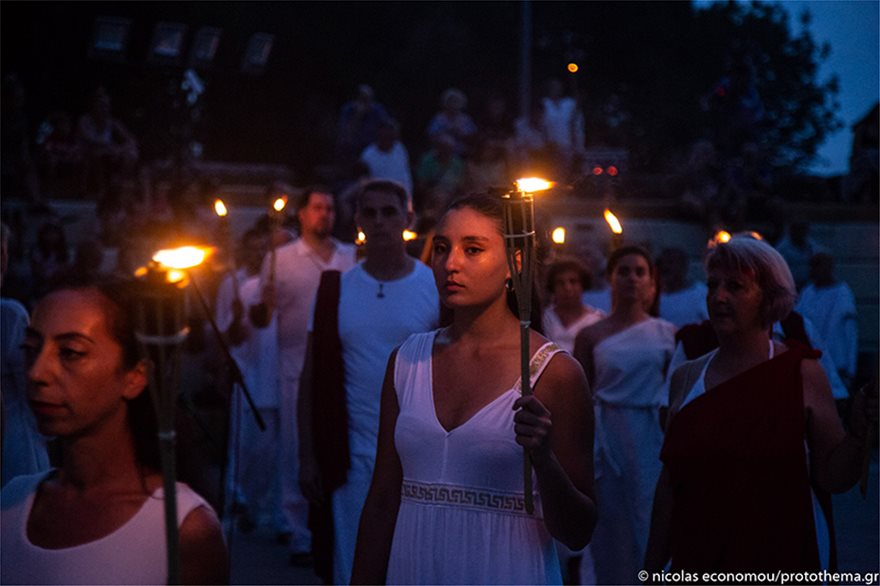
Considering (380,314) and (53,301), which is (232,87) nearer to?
(380,314)

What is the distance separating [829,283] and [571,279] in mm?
5445

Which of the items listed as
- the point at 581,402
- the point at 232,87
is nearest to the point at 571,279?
the point at 581,402

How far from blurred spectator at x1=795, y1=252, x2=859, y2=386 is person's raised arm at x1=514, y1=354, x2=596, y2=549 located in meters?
9.84

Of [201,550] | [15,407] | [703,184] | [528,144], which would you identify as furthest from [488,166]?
[201,550]

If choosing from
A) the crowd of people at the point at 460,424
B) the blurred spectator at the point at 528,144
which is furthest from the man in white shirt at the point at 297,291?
the blurred spectator at the point at 528,144

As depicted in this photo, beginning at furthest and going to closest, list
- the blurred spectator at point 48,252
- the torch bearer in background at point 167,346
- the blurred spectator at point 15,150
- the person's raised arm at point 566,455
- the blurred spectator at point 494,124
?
Result: 1. the blurred spectator at point 494,124
2. the blurred spectator at point 15,150
3. the blurred spectator at point 48,252
4. the person's raised arm at point 566,455
5. the torch bearer in background at point 167,346

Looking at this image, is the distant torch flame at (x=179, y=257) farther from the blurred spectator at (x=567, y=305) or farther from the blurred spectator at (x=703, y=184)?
the blurred spectator at (x=703, y=184)

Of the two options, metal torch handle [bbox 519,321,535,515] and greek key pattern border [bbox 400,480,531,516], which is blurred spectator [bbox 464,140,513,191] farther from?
metal torch handle [bbox 519,321,535,515]

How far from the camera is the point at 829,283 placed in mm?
13211

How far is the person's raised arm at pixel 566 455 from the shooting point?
3508 millimetres

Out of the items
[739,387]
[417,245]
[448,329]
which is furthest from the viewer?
[417,245]

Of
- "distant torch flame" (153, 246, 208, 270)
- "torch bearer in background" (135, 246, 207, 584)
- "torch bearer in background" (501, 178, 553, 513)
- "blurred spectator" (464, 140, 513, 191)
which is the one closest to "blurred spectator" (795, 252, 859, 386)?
"blurred spectator" (464, 140, 513, 191)

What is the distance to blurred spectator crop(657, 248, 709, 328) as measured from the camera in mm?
10289

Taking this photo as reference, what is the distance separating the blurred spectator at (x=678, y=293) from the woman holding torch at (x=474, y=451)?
6.50 metres
